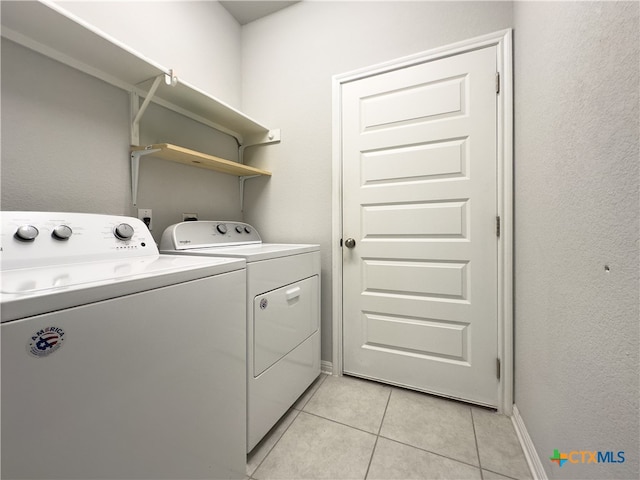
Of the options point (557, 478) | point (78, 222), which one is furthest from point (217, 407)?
point (557, 478)

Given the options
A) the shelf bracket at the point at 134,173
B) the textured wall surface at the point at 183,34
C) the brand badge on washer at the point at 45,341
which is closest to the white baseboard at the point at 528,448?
the brand badge on washer at the point at 45,341

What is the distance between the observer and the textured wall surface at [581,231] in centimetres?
55

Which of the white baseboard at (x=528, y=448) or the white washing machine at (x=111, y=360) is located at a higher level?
the white washing machine at (x=111, y=360)

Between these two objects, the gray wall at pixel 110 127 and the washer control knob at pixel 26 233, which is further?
the gray wall at pixel 110 127

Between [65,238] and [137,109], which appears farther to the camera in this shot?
[137,109]

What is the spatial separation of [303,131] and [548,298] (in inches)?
63.8

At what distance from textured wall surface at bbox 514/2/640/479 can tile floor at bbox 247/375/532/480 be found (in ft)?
0.69

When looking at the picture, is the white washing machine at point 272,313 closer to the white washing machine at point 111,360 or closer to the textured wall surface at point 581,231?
the white washing machine at point 111,360

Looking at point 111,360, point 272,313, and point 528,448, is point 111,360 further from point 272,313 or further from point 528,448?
point 528,448

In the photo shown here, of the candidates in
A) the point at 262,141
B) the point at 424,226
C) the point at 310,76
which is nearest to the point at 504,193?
the point at 424,226

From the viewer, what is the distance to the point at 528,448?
43.3 inches

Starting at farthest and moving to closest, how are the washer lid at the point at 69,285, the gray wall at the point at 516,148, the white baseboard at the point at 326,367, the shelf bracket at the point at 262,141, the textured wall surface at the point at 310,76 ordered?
the shelf bracket at the point at 262,141 < the white baseboard at the point at 326,367 < the textured wall surface at the point at 310,76 < the gray wall at the point at 516,148 < the washer lid at the point at 69,285

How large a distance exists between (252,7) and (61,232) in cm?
197

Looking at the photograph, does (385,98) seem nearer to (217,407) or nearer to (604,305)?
(604,305)
